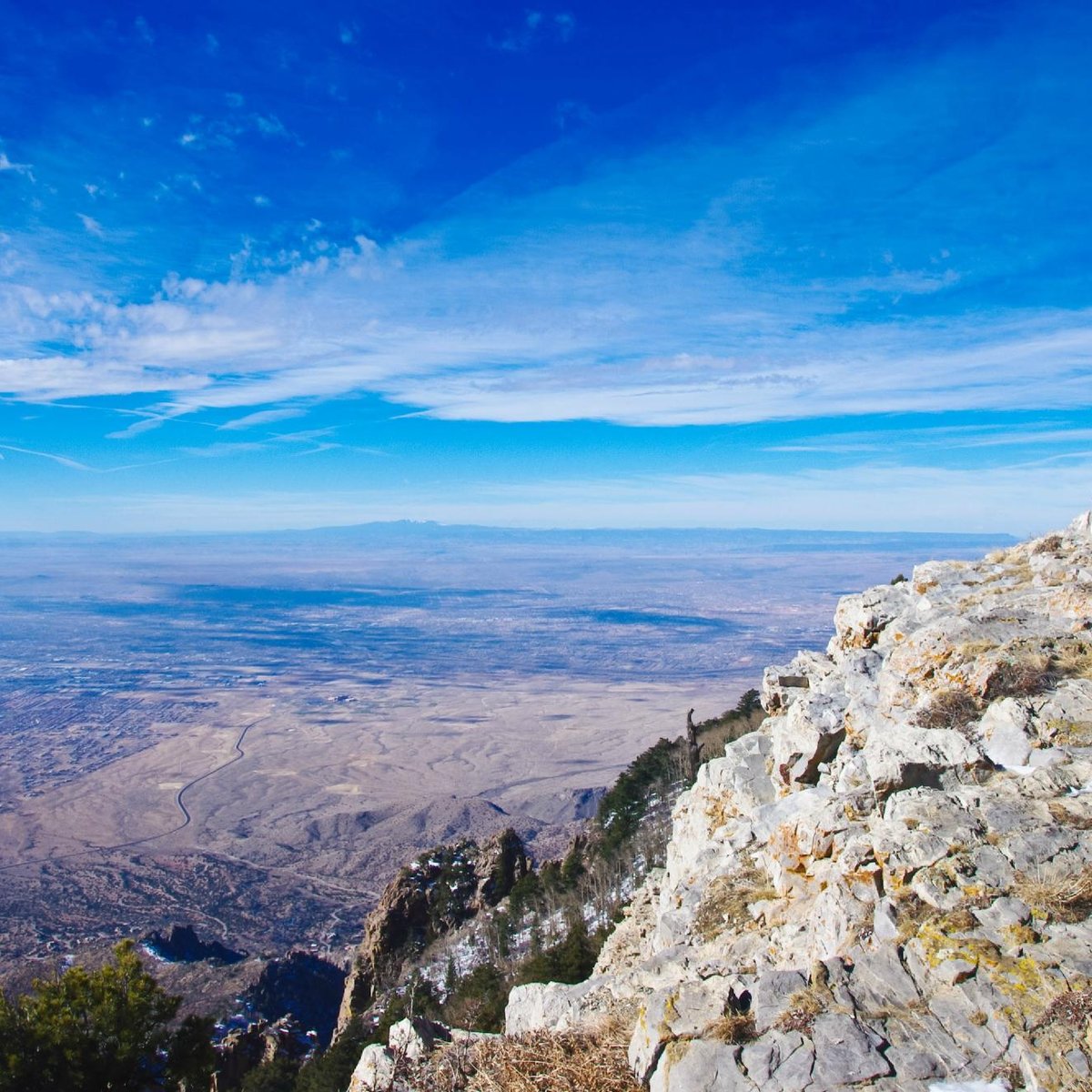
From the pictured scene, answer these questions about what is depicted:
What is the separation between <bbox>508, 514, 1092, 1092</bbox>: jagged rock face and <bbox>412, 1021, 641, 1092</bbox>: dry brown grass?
0.40m

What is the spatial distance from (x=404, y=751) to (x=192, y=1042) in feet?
346

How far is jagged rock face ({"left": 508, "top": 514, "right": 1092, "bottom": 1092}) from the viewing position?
19.9 ft

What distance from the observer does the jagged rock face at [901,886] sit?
6051mm

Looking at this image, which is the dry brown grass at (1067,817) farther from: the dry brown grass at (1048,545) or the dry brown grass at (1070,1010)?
the dry brown grass at (1048,545)

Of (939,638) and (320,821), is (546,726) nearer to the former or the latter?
(320,821)

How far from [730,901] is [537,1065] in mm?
4279

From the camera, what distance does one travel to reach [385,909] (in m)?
34.9

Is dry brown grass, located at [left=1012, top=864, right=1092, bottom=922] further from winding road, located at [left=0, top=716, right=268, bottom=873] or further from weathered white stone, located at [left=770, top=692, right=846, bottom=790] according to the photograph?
winding road, located at [left=0, top=716, right=268, bottom=873]

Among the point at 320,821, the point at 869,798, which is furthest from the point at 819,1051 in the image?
the point at 320,821

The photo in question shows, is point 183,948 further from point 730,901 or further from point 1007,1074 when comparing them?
point 1007,1074

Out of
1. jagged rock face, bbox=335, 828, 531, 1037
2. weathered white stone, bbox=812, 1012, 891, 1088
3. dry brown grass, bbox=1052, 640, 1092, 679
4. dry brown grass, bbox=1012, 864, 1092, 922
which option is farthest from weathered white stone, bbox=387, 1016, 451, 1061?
jagged rock face, bbox=335, 828, 531, 1037

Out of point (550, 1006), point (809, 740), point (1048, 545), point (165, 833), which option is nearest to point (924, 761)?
point (809, 740)

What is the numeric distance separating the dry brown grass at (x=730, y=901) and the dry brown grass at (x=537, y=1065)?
2673 millimetres

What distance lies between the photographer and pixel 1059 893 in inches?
271
